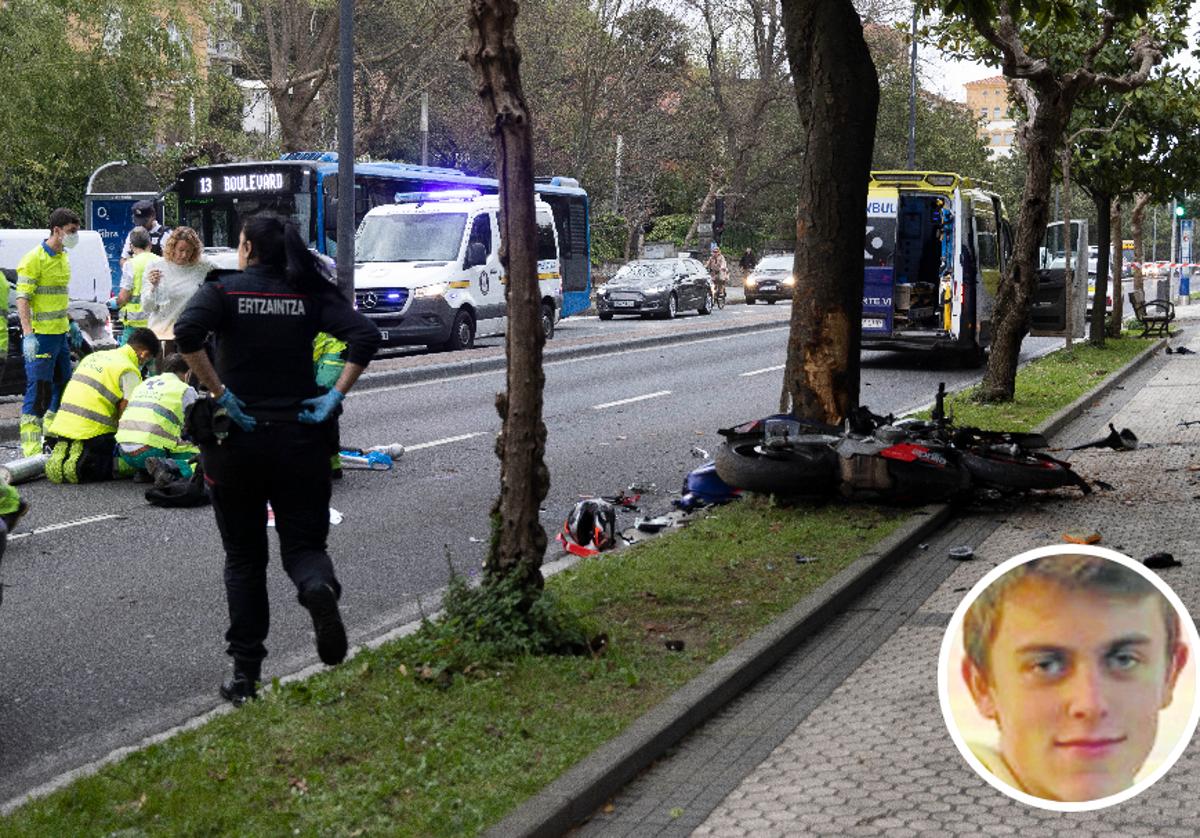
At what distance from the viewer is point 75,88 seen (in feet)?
104

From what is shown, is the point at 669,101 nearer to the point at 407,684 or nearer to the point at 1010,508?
the point at 1010,508

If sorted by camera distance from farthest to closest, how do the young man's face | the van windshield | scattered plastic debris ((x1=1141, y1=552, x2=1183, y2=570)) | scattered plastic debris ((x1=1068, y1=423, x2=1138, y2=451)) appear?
the van windshield
scattered plastic debris ((x1=1068, y1=423, x2=1138, y2=451))
scattered plastic debris ((x1=1141, y1=552, x2=1183, y2=570))
the young man's face

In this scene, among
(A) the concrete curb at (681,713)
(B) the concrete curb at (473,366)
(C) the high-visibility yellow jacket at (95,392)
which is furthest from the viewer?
(B) the concrete curb at (473,366)

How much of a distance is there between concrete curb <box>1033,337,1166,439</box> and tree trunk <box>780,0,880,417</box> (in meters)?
4.16

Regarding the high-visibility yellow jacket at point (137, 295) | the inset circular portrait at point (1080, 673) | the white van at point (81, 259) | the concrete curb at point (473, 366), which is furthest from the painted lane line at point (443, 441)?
the inset circular portrait at point (1080, 673)

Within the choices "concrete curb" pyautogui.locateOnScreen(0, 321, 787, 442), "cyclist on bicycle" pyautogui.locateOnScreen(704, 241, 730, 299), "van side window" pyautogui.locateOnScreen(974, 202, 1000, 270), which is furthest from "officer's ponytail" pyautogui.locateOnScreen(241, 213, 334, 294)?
"cyclist on bicycle" pyautogui.locateOnScreen(704, 241, 730, 299)

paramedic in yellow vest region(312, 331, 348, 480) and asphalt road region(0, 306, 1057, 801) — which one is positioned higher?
A: paramedic in yellow vest region(312, 331, 348, 480)

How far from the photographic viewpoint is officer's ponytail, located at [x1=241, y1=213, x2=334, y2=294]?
19.6 feet

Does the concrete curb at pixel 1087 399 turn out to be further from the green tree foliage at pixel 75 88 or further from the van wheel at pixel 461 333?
the green tree foliage at pixel 75 88

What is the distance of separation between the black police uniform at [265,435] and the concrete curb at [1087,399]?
10.1 metres

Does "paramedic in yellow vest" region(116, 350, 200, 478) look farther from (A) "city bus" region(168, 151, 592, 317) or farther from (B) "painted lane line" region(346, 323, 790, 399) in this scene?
(A) "city bus" region(168, 151, 592, 317)

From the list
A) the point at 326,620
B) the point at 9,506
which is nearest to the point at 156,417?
the point at 9,506

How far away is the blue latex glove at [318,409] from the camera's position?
5.90 m

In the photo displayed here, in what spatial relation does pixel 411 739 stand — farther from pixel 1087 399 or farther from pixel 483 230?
pixel 483 230
